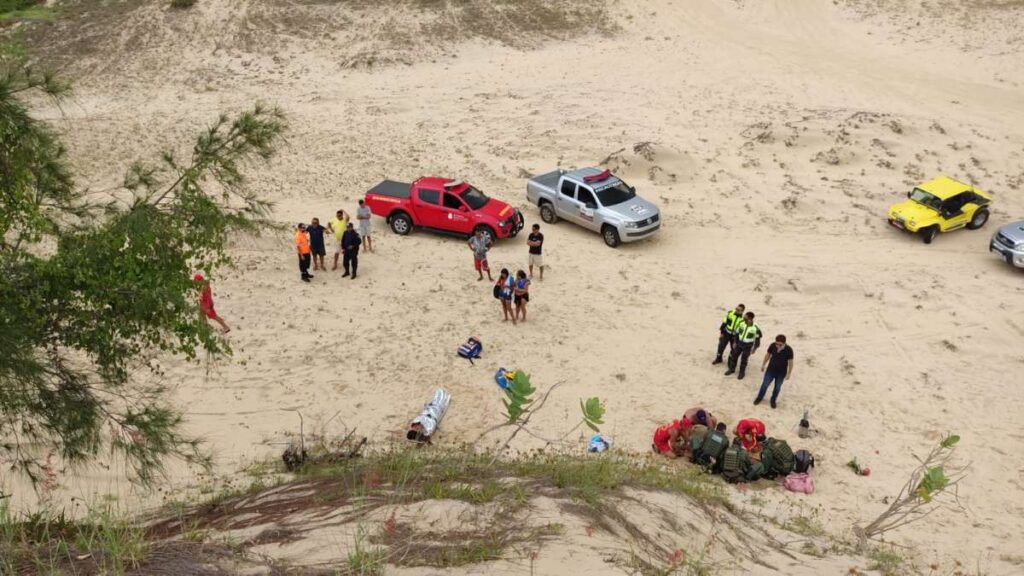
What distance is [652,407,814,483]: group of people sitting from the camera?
11.7m

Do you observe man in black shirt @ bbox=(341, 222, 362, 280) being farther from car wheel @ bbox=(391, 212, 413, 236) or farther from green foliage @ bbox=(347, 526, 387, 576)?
green foliage @ bbox=(347, 526, 387, 576)

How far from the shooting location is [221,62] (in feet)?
97.9

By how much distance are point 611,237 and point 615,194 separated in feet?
4.01

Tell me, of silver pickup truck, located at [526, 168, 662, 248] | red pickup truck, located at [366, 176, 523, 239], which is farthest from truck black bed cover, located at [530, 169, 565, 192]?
red pickup truck, located at [366, 176, 523, 239]

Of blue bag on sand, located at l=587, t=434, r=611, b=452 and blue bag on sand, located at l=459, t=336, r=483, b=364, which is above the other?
blue bag on sand, located at l=459, t=336, r=483, b=364

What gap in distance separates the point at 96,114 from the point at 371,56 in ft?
32.9

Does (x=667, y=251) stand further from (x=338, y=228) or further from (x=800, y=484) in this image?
(x=800, y=484)

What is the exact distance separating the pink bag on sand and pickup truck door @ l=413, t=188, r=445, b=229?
1059 centimetres

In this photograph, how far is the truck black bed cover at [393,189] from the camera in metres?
19.6

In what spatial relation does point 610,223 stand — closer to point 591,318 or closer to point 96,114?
point 591,318

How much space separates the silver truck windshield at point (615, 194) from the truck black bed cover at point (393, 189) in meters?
4.86

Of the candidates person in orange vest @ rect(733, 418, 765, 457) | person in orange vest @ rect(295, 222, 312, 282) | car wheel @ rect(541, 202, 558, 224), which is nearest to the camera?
person in orange vest @ rect(733, 418, 765, 457)

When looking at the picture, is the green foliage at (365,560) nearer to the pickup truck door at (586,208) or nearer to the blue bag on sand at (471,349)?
the blue bag on sand at (471,349)

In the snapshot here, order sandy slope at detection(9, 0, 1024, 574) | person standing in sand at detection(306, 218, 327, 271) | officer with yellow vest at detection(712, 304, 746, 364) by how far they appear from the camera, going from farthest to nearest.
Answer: person standing in sand at detection(306, 218, 327, 271) < officer with yellow vest at detection(712, 304, 746, 364) < sandy slope at detection(9, 0, 1024, 574)
